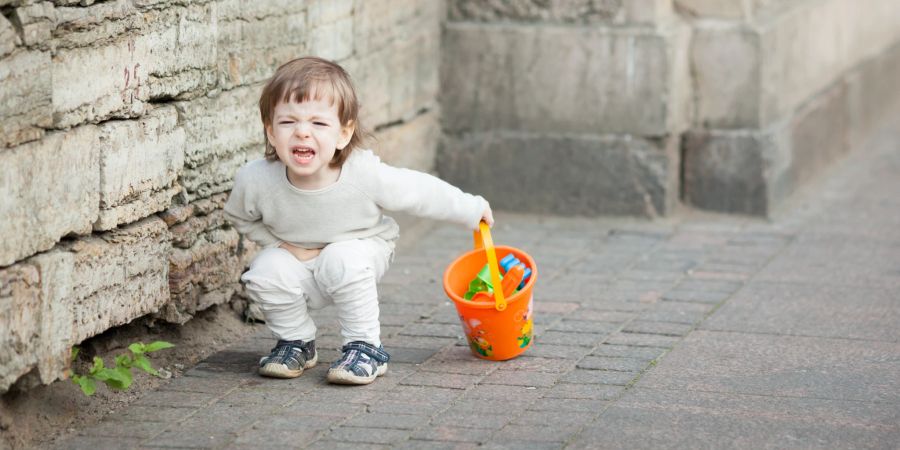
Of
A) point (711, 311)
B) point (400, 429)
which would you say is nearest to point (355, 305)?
point (400, 429)

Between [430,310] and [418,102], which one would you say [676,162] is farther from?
[430,310]

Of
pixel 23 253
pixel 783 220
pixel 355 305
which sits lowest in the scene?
pixel 783 220

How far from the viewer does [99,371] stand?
12.5ft

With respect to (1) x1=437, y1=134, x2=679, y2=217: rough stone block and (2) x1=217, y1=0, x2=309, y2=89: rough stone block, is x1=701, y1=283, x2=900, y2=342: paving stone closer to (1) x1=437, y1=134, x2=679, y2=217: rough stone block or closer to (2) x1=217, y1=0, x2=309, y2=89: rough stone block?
(1) x1=437, y1=134, x2=679, y2=217: rough stone block

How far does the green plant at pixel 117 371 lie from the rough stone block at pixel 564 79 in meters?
2.99

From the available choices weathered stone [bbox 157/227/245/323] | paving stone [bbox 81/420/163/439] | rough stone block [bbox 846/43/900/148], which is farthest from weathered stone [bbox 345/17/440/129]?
rough stone block [bbox 846/43/900/148]

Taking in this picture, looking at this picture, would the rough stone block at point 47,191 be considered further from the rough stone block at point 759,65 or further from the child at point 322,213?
the rough stone block at point 759,65

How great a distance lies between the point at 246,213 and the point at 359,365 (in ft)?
1.94

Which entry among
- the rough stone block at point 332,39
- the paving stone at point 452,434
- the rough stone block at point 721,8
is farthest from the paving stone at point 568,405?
the rough stone block at point 721,8

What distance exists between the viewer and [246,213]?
4164 millimetres

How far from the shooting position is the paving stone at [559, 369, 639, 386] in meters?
4.06

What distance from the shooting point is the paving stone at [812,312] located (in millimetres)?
4633

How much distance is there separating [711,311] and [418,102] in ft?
6.74

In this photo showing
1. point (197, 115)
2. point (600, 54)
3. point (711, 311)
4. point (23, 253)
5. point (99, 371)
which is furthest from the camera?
point (600, 54)
